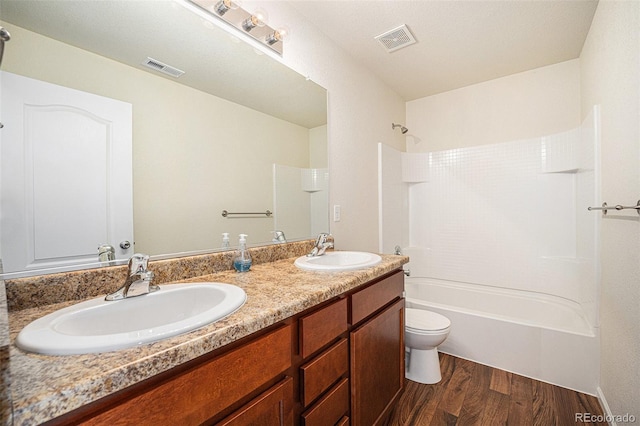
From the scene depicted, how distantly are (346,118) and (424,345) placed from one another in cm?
169

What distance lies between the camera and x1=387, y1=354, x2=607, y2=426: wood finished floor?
4.98 feet

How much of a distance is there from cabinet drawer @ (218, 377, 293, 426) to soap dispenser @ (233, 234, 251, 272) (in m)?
0.54

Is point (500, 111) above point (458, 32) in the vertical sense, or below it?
below

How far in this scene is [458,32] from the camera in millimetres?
1888

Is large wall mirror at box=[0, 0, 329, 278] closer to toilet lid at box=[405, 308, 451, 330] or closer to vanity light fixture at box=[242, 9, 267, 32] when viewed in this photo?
vanity light fixture at box=[242, 9, 267, 32]

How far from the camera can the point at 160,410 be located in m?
0.53

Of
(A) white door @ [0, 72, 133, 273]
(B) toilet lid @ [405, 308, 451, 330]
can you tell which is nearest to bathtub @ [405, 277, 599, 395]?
(B) toilet lid @ [405, 308, 451, 330]

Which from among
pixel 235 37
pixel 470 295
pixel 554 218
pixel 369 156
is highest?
pixel 235 37

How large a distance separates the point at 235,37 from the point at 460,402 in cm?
241

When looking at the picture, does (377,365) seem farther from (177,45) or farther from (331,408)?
(177,45)

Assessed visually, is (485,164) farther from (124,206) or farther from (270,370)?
(124,206)

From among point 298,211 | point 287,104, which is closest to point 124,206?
point 298,211

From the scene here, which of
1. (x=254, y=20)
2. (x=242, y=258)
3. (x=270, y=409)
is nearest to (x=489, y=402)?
(x=270, y=409)

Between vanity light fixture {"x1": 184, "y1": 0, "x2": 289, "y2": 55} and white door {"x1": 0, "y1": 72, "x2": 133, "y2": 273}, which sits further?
vanity light fixture {"x1": 184, "y1": 0, "x2": 289, "y2": 55}
